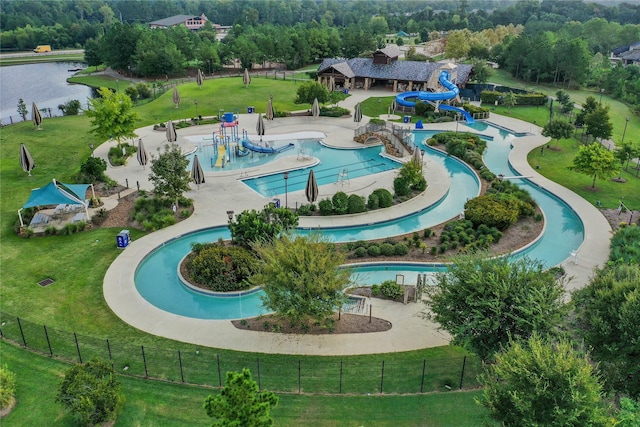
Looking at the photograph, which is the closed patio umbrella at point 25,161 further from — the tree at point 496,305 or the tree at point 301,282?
the tree at point 496,305

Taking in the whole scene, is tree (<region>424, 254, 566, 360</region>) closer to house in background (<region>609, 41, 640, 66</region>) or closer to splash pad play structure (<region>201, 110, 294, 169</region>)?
splash pad play structure (<region>201, 110, 294, 169</region>)

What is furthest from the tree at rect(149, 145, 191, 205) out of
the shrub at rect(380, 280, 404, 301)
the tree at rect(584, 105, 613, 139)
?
the tree at rect(584, 105, 613, 139)

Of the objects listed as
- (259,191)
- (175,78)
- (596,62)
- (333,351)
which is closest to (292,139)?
(259,191)

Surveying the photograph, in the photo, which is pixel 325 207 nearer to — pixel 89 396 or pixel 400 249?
pixel 400 249

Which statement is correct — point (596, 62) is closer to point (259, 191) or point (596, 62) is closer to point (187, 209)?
point (259, 191)

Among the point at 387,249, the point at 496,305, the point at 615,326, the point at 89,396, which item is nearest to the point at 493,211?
the point at 387,249
